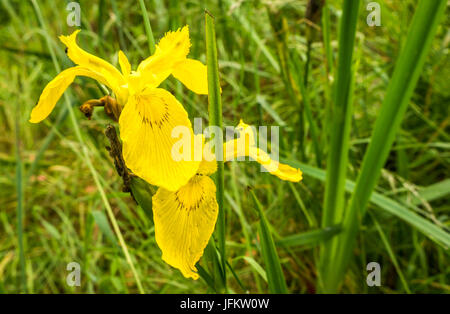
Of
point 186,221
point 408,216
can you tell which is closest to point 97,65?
point 186,221

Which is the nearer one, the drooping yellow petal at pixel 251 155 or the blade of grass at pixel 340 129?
the drooping yellow petal at pixel 251 155

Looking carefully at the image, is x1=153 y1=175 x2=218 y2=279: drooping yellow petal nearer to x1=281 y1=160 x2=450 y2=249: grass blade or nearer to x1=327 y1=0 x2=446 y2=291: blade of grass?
x1=281 y1=160 x2=450 y2=249: grass blade

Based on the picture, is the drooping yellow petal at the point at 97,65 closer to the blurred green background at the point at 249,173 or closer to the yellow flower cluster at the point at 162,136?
the yellow flower cluster at the point at 162,136

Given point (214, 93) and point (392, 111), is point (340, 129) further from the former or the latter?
point (214, 93)

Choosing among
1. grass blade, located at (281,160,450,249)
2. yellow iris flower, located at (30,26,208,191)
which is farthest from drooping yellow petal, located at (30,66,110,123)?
grass blade, located at (281,160,450,249)

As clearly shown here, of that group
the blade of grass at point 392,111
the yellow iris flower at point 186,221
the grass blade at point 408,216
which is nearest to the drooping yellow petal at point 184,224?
the yellow iris flower at point 186,221

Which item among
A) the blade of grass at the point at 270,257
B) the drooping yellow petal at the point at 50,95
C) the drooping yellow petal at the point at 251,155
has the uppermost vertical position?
the drooping yellow petal at the point at 50,95

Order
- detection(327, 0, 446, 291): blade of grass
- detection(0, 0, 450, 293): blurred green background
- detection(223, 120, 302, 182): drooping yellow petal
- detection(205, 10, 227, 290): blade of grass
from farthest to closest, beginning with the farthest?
1. detection(0, 0, 450, 293): blurred green background
2. detection(327, 0, 446, 291): blade of grass
3. detection(223, 120, 302, 182): drooping yellow petal
4. detection(205, 10, 227, 290): blade of grass
